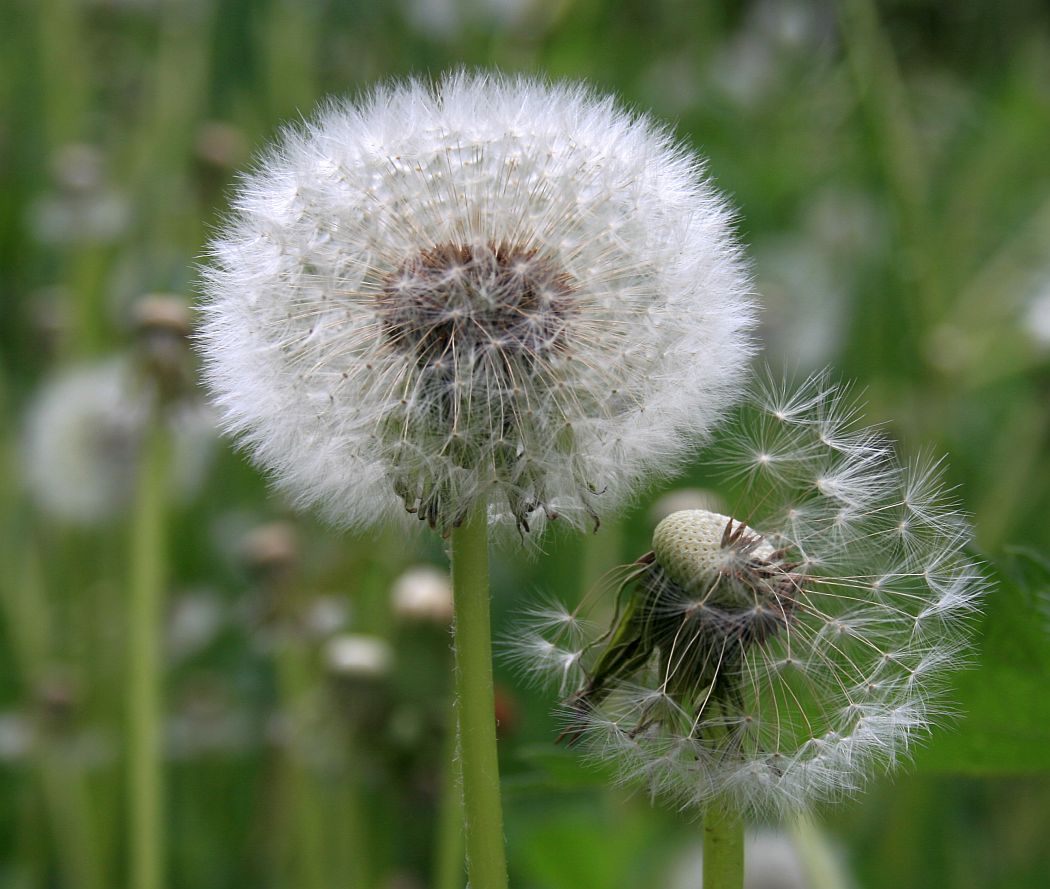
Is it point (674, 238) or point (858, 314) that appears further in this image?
point (858, 314)

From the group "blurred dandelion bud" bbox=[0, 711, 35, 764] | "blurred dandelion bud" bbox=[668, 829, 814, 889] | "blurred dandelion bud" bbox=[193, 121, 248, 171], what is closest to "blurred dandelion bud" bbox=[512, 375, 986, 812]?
"blurred dandelion bud" bbox=[668, 829, 814, 889]

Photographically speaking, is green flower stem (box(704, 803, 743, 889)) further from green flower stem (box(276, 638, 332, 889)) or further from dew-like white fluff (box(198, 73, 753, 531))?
green flower stem (box(276, 638, 332, 889))

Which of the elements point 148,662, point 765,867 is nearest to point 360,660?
point 148,662

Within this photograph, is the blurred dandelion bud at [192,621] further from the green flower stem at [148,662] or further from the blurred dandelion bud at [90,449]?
the green flower stem at [148,662]

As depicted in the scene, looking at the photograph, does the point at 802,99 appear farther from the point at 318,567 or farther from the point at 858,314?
the point at 318,567

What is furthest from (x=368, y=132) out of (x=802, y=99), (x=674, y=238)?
(x=802, y=99)

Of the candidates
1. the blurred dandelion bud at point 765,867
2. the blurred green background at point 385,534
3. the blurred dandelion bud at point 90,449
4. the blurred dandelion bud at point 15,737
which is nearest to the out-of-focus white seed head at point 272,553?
the blurred green background at point 385,534
